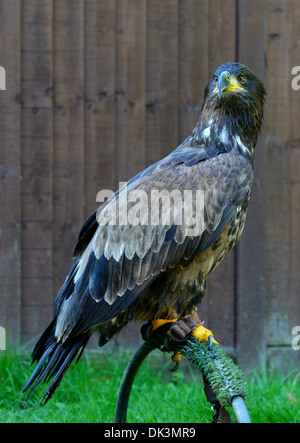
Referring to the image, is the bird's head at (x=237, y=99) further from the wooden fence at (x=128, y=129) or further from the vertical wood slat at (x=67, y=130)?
the vertical wood slat at (x=67, y=130)

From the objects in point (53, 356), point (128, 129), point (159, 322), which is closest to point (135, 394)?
point (159, 322)

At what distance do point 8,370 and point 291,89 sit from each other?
252cm

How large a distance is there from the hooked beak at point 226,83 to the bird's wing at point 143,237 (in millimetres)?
288

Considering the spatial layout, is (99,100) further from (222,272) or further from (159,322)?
(159,322)

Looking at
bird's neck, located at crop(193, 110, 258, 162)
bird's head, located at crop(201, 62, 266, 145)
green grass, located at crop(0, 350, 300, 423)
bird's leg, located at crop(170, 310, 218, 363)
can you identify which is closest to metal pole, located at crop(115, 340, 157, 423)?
bird's leg, located at crop(170, 310, 218, 363)

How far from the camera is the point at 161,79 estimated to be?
420 cm

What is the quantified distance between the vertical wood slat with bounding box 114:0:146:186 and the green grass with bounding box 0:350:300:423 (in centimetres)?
121

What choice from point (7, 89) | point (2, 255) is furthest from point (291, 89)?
point (2, 255)

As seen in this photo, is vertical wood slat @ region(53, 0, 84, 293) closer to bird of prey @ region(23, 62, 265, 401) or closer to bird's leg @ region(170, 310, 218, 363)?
bird of prey @ region(23, 62, 265, 401)

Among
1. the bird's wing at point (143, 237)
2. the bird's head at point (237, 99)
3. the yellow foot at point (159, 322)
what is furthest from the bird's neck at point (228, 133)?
the yellow foot at point (159, 322)

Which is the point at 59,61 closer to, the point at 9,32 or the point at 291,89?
the point at 9,32

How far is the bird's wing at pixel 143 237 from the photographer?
8.85 feet

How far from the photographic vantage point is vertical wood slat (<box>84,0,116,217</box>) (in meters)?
4.13

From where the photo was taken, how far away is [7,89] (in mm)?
4082
